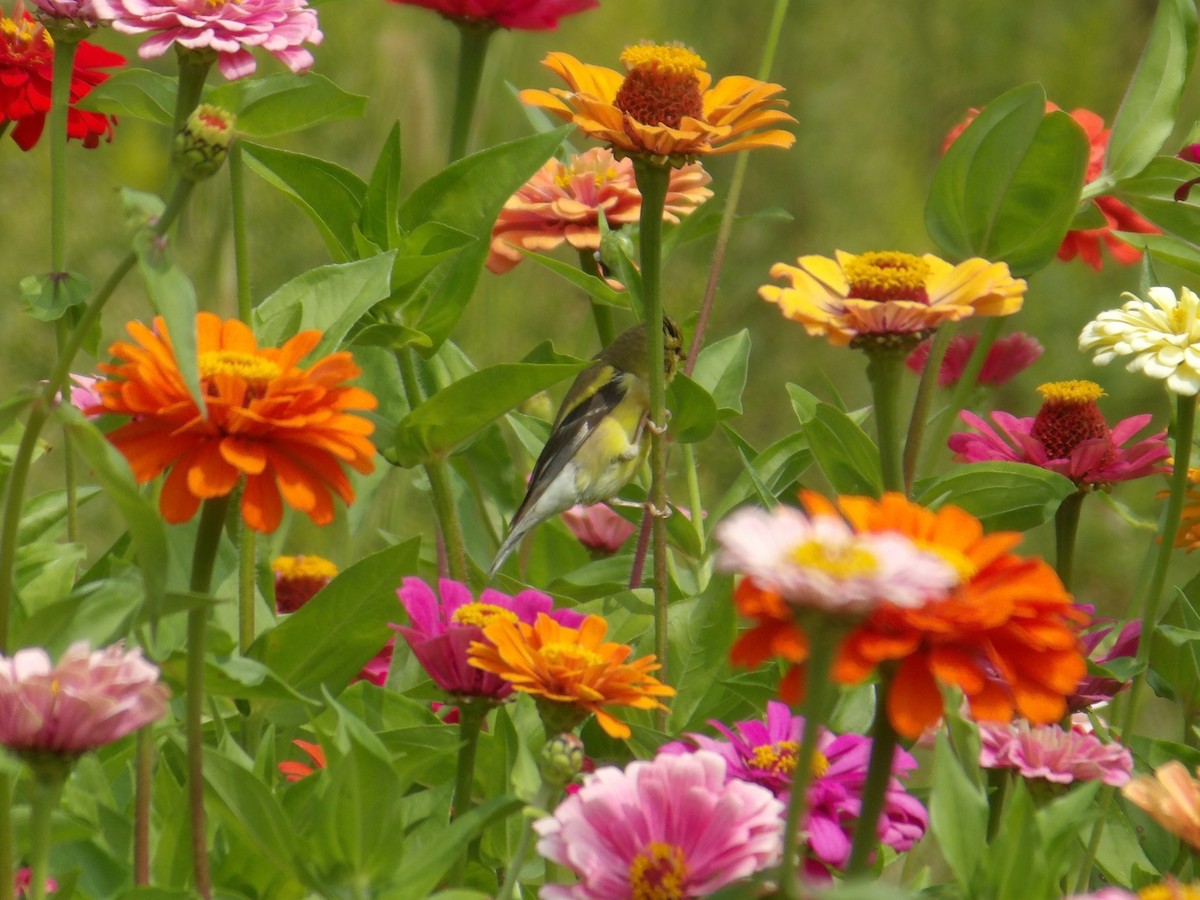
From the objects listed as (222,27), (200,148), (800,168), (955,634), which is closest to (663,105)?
(222,27)

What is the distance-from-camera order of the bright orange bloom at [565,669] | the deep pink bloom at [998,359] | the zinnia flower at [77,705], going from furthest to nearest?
the deep pink bloom at [998,359] → the bright orange bloom at [565,669] → the zinnia flower at [77,705]

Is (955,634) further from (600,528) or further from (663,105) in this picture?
(600,528)

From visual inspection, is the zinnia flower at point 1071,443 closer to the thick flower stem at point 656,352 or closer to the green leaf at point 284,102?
the thick flower stem at point 656,352

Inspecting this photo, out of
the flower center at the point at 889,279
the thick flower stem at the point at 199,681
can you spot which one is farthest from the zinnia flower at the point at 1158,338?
the thick flower stem at the point at 199,681

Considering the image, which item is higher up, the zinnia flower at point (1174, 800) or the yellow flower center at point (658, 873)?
the zinnia flower at point (1174, 800)

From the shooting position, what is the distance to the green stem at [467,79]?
3.51 feet

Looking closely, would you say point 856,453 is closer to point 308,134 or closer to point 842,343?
point 842,343

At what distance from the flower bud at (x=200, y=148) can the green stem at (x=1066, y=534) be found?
1.97 ft

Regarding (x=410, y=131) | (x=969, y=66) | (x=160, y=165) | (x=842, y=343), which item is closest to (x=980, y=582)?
(x=842, y=343)

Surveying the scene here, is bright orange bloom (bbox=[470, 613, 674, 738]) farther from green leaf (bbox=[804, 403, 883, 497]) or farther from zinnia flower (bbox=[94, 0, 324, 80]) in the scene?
zinnia flower (bbox=[94, 0, 324, 80])

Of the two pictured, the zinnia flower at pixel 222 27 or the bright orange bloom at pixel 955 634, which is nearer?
the bright orange bloom at pixel 955 634

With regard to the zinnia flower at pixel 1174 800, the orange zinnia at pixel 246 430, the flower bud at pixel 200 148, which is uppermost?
the flower bud at pixel 200 148

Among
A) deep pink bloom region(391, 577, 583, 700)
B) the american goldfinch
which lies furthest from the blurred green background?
deep pink bloom region(391, 577, 583, 700)

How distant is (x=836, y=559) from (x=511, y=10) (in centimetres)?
68
